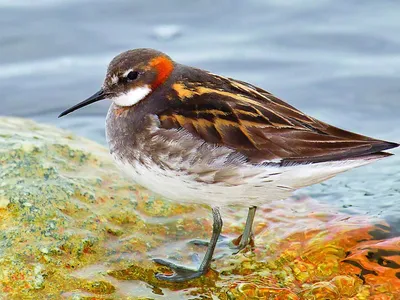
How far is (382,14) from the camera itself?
34.1 ft

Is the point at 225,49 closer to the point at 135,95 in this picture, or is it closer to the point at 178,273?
the point at 135,95

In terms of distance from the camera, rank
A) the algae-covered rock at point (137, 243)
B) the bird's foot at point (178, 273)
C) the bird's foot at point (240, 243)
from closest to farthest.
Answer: the algae-covered rock at point (137, 243) < the bird's foot at point (178, 273) < the bird's foot at point (240, 243)

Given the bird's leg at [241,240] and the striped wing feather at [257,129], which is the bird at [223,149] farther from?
the bird's leg at [241,240]

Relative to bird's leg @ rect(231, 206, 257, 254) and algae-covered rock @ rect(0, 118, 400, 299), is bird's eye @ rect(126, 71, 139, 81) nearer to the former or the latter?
algae-covered rock @ rect(0, 118, 400, 299)

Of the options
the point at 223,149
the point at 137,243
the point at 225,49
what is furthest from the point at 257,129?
the point at 225,49

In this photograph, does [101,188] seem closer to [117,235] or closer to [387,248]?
[117,235]

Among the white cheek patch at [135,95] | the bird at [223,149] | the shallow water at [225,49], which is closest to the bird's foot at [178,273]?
the bird at [223,149]

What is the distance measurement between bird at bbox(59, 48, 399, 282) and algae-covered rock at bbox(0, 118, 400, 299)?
0.79 feet

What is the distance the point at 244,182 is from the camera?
5.17 m

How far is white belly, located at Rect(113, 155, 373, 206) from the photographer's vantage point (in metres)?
5.16

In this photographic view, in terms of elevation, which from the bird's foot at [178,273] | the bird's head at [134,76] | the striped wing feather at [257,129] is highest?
the bird's head at [134,76]

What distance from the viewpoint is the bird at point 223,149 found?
514 cm

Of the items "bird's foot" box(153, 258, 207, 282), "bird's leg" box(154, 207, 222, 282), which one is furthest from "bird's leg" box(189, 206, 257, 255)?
"bird's foot" box(153, 258, 207, 282)

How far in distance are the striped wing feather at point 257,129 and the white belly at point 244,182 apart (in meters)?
0.07
